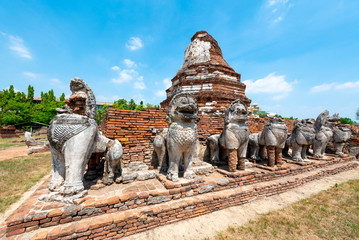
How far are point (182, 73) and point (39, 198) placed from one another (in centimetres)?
721

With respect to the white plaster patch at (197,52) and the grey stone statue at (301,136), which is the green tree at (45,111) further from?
the grey stone statue at (301,136)

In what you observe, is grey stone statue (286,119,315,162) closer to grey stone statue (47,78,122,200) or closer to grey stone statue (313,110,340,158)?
grey stone statue (313,110,340,158)

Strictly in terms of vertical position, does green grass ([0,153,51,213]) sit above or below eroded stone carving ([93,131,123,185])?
below

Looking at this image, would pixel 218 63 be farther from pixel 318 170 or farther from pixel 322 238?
pixel 322 238

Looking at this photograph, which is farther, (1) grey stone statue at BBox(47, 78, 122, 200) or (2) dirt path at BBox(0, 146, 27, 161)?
(2) dirt path at BBox(0, 146, 27, 161)

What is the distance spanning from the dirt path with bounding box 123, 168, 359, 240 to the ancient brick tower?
3.75 m

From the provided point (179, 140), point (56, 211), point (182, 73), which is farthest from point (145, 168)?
point (182, 73)

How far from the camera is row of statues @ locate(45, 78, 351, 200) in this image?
7.60 feet

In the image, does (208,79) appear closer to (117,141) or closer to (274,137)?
(274,137)

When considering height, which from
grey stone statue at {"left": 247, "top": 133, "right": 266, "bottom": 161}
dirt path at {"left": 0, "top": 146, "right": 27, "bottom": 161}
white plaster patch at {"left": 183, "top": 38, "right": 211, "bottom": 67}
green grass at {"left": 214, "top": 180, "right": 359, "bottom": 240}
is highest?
white plaster patch at {"left": 183, "top": 38, "right": 211, "bottom": 67}

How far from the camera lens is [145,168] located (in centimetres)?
379

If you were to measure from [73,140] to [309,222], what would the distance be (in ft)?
14.3

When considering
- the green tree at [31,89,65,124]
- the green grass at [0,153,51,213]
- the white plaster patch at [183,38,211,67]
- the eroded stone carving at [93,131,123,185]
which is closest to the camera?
the eroded stone carving at [93,131,123,185]

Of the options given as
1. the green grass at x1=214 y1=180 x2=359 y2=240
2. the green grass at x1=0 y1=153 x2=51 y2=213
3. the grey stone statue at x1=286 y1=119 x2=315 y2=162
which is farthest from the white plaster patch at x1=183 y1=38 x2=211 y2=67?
the green grass at x1=0 y1=153 x2=51 y2=213
